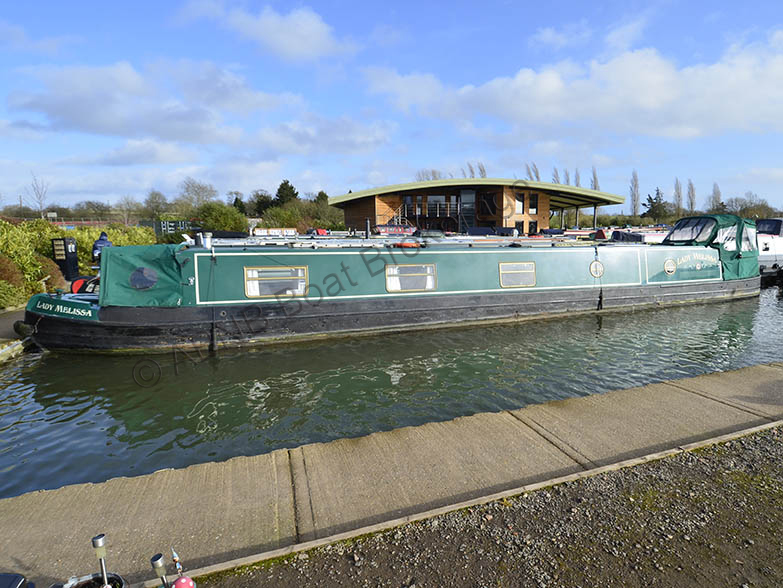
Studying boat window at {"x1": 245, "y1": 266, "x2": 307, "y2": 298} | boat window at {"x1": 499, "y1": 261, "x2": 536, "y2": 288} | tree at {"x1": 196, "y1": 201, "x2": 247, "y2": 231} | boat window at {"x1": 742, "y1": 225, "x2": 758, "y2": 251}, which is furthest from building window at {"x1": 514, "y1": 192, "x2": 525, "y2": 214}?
boat window at {"x1": 245, "y1": 266, "x2": 307, "y2": 298}

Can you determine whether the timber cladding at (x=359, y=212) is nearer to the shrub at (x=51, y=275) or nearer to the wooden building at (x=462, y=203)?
the wooden building at (x=462, y=203)

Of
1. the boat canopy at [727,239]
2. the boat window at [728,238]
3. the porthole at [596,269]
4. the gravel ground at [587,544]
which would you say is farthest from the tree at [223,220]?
the gravel ground at [587,544]

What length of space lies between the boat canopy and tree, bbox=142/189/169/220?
2066 inches

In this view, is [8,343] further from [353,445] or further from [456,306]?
[456,306]

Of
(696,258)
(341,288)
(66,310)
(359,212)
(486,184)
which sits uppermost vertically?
(486,184)

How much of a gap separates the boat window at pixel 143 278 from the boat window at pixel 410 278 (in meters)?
5.65

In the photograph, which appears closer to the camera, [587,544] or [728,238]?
[587,544]

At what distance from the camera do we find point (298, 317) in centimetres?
1042

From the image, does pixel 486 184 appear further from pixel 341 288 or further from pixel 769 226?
pixel 341 288

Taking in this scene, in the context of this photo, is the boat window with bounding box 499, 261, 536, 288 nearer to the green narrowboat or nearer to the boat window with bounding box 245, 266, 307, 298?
the green narrowboat

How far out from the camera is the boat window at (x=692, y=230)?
16109 mm

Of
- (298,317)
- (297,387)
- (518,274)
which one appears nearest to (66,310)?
(298,317)

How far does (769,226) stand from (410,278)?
2451cm

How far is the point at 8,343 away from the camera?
30.0 ft
